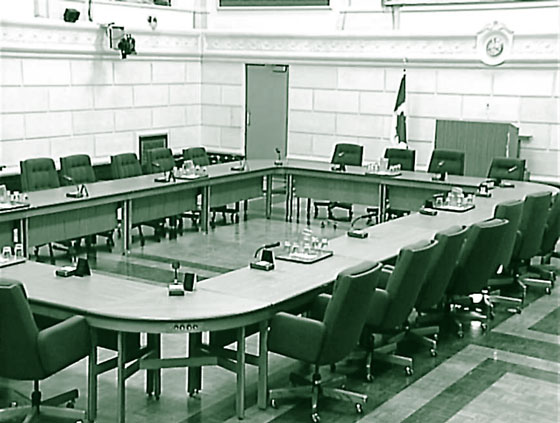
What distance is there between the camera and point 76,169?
1005 cm

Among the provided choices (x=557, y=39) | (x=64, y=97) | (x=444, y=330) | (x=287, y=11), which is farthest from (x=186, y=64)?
(x=444, y=330)

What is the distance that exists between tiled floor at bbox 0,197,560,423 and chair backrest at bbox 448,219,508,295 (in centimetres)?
45

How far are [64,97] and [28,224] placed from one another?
15.7 feet

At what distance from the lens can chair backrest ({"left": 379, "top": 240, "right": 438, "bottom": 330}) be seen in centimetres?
574

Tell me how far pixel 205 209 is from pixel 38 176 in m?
2.19

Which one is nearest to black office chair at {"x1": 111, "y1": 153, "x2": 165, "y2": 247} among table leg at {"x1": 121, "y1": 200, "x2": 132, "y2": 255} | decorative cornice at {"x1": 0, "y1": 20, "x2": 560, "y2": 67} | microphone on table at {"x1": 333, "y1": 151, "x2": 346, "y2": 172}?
table leg at {"x1": 121, "y1": 200, "x2": 132, "y2": 255}

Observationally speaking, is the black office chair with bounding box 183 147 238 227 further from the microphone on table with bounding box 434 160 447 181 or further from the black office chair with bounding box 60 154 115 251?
the microphone on table with bounding box 434 160 447 181

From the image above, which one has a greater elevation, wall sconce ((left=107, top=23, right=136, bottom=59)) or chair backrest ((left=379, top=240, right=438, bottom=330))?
wall sconce ((left=107, top=23, right=136, bottom=59))

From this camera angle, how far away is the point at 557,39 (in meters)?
11.8

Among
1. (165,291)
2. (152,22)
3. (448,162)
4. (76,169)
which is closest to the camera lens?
(165,291)

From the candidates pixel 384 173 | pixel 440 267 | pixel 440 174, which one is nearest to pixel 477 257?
pixel 440 267

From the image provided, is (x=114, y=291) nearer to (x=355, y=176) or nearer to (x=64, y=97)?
(x=355, y=176)

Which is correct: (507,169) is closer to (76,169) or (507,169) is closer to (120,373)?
(76,169)

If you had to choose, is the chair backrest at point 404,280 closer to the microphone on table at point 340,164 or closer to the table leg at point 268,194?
the microphone on table at point 340,164
